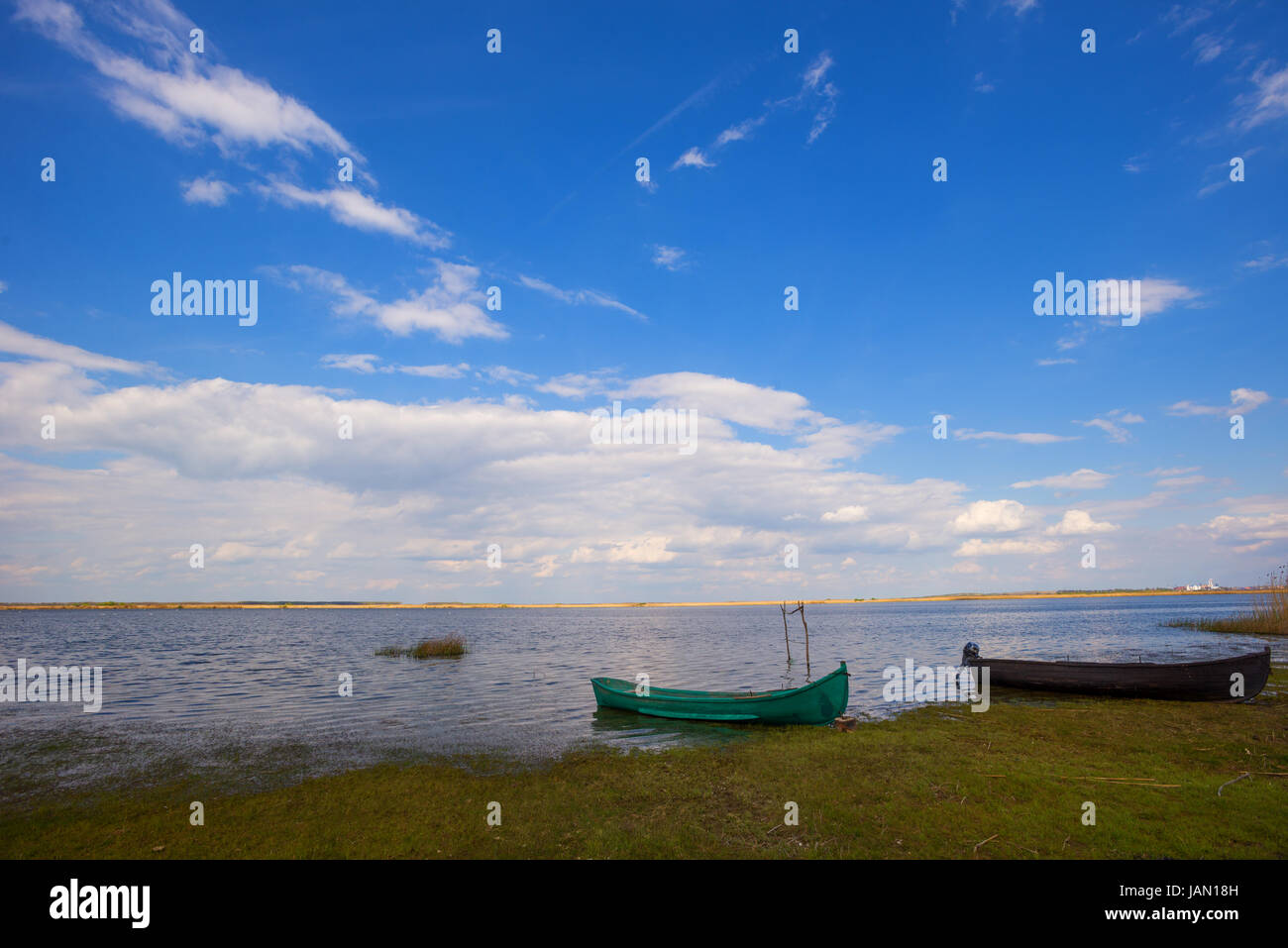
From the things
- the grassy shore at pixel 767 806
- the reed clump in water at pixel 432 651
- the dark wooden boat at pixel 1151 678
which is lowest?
the reed clump in water at pixel 432 651

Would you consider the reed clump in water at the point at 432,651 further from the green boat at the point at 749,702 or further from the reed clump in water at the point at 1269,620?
the reed clump in water at the point at 1269,620

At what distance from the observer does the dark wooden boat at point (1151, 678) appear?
71.1 feet

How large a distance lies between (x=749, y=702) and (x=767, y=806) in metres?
9.75

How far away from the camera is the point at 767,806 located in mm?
11656

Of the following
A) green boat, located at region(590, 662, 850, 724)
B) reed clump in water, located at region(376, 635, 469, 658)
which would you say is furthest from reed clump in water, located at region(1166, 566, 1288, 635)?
reed clump in water, located at region(376, 635, 469, 658)

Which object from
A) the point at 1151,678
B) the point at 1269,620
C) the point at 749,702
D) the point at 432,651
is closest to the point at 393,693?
the point at 749,702

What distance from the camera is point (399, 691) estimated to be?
30031 mm

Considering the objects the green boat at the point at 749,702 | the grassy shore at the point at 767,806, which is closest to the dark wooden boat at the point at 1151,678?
the grassy shore at the point at 767,806

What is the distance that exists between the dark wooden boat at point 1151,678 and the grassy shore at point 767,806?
578 centimetres

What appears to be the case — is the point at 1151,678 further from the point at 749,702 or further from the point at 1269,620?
the point at 1269,620

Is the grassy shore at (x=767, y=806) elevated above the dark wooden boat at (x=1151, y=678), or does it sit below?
above
